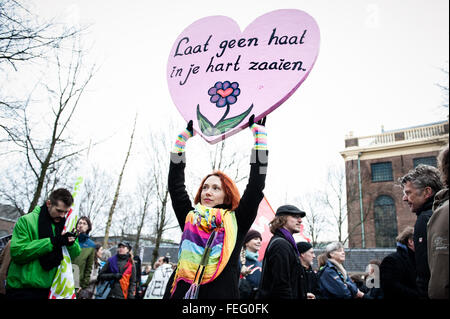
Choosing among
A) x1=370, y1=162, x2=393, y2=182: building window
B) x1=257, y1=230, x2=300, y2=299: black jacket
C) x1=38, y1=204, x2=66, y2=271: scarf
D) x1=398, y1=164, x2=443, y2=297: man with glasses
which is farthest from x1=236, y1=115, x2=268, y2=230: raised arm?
x1=370, y1=162, x2=393, y2=182: building window

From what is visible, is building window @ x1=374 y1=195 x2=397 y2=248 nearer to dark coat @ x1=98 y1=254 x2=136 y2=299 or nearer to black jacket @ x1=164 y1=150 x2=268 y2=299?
dark coat @ x1=98 y1=254 x2=136 y2=299

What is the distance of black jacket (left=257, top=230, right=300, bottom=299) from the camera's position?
2.71 metres

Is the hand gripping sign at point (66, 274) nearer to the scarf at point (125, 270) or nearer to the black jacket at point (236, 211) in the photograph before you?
→ the black jacket at point (236, 211)

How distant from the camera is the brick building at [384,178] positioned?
23.3 meters

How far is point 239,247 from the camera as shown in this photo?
6.54 ft

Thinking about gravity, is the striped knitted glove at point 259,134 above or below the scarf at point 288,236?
above

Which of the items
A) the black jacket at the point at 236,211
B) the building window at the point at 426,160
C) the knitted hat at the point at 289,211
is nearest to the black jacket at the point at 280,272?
the knitted hat at the point at 289,211

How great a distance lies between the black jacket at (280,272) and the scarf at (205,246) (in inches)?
40.9

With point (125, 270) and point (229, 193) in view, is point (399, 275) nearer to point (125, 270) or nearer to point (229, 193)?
point (229, 193)

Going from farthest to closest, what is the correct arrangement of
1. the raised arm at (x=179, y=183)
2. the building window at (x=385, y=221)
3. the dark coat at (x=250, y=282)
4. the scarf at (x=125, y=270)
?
the building window at (x=385, y=221)
the scarf at (x=125, y=270)
the dark coat at (x=250, y=282)
the raised arm at (x=179, y=183)
